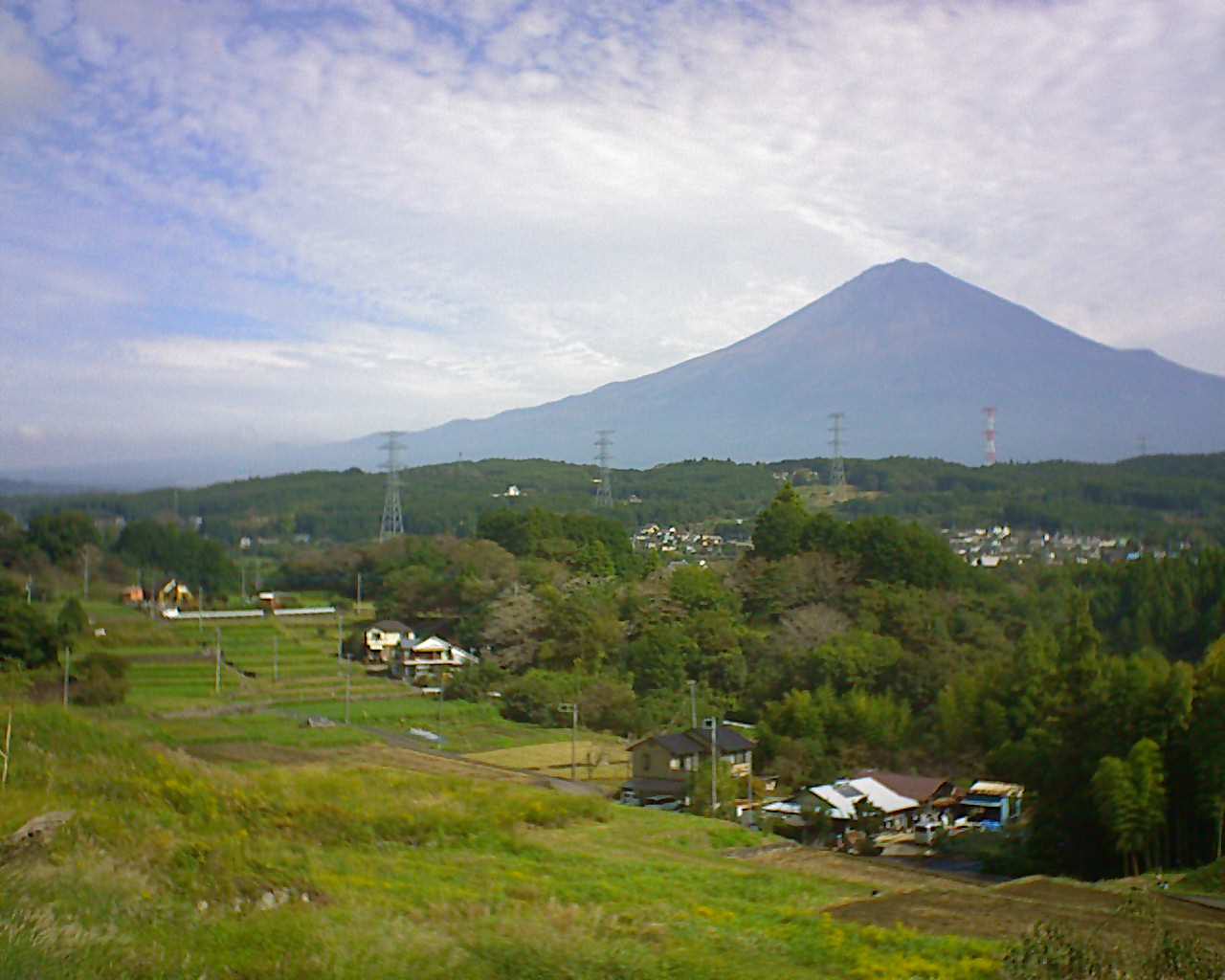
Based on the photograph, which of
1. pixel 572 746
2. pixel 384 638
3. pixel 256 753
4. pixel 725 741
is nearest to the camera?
pixel 256 753

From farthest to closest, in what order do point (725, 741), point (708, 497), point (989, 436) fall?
point (989, 436) < point (708, 497) < point (725, 741)

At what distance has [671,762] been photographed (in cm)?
1534

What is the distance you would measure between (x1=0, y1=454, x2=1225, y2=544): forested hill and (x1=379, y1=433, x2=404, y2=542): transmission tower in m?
0.34

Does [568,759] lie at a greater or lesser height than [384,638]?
lesser

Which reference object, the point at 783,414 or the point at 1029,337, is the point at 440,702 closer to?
the point at 783,414

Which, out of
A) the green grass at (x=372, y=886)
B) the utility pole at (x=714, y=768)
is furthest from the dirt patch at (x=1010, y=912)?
the utility pole at (x=714, y=768)

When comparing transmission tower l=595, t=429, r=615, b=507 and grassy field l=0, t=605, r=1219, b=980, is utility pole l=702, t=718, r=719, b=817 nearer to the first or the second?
grassy field l=0, t=605, r=1219, b=980

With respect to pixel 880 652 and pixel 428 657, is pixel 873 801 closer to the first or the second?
pixel 880 652

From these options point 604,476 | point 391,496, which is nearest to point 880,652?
point 391,496

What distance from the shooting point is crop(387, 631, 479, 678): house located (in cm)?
2350

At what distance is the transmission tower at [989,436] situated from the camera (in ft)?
132

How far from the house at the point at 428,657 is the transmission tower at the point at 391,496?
27.1ft

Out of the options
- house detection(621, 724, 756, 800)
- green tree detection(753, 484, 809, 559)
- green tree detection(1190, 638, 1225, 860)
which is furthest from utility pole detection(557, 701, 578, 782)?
green tree detection(753, 484, 809, 559)

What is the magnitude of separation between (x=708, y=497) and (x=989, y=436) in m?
12.7
